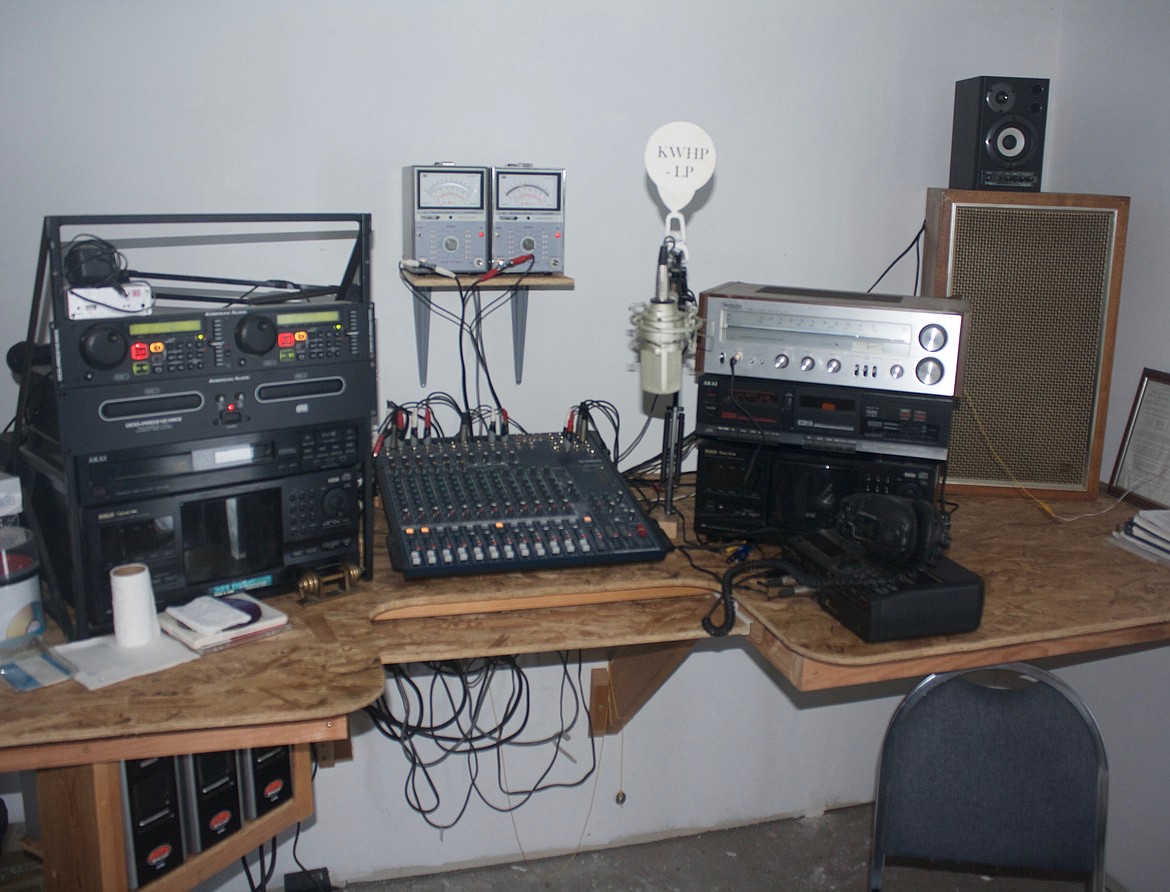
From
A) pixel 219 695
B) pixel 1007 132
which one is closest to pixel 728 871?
pixel 219 695

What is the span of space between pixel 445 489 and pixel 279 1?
3.21ft

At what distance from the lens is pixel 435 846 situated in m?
2.50

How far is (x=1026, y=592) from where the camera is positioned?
5.82 ft

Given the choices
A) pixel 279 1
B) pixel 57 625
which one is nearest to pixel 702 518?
pixel 57 625

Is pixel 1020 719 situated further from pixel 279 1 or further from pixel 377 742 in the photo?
pixel 279 1

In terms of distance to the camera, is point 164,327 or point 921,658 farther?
point 921,658

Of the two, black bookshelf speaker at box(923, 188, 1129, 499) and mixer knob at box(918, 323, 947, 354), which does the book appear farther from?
black bookshelf speaker at box(923, 188, 1129, 499)

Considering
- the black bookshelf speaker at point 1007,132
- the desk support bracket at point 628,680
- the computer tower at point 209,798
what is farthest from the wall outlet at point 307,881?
the black bookshelf speaker at point 1007,132

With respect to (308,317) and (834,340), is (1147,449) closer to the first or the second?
(834,340)

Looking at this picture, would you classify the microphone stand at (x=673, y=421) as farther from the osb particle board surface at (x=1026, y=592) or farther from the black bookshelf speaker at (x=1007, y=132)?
the black bookshelf speaker at (x=1007, y=132)

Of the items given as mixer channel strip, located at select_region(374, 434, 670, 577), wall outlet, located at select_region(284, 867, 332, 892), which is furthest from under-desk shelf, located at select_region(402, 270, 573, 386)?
wall outlet, located at select_region(284, 867, 332, 892)

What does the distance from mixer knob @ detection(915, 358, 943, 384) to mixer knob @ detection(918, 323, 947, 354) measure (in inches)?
0.8

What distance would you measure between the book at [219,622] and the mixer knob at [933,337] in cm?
117

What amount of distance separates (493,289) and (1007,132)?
1.17m
